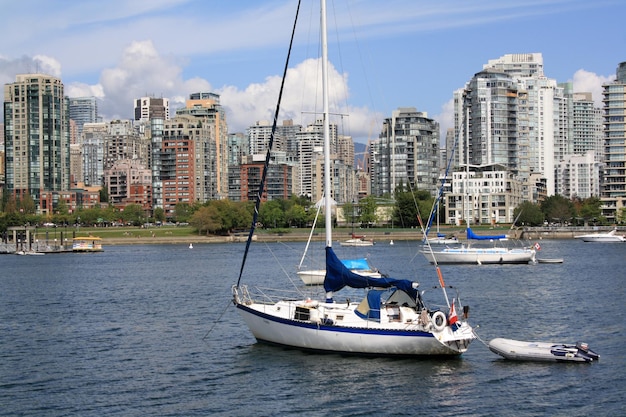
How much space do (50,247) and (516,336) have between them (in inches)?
5558

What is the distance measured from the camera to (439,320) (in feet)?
127

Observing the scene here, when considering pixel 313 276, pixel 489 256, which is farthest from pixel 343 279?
pixel 489 256

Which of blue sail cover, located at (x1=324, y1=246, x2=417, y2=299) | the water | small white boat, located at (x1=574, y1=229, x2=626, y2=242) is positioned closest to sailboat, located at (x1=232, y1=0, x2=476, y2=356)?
blue sail cover, located at (x1=324, y1=246, x2=417, y2=299)

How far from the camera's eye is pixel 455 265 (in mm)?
104938

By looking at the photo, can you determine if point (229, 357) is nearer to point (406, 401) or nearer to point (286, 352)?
point (286, 352)

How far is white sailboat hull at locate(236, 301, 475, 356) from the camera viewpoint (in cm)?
3891

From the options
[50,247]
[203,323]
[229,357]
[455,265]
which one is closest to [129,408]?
[229,357]

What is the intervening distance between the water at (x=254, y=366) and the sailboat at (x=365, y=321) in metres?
0.72

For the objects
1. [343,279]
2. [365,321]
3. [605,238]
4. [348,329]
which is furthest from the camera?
[605,238]

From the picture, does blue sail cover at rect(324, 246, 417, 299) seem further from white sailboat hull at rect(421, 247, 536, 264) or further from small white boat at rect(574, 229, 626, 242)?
small white boat at rect(574, 229, 626, 242)

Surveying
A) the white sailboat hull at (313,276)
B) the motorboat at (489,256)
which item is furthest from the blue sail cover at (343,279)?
the motorboat at (489,256)

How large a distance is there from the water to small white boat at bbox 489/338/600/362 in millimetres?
445

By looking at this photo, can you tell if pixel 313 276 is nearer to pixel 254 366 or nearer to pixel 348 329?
pixel 254 366

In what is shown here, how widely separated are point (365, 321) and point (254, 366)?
5665 mm
